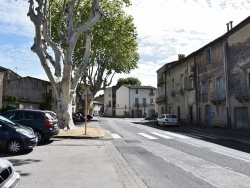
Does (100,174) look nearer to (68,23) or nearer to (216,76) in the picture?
(68,23)

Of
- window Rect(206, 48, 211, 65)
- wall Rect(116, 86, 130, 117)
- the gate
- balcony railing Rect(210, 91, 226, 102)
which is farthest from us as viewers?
wall Rect(116, 86, 130, 117)

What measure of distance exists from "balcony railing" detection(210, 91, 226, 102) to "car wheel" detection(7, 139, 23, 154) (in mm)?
20277

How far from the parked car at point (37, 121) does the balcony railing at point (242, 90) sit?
15.5 meters

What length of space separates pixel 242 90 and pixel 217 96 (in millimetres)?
4448

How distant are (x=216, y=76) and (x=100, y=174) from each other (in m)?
23.0

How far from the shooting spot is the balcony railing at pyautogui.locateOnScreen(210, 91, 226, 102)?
27.0 m

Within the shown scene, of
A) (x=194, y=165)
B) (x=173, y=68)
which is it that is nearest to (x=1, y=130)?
(x=194, y=165)

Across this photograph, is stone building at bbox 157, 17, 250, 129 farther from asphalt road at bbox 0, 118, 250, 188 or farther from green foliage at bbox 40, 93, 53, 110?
green foliage at bbox 40, 93, 53, 110

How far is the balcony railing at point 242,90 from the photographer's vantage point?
75.4 feet

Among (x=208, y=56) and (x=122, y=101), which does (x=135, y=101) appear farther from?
(x=208, y=56)

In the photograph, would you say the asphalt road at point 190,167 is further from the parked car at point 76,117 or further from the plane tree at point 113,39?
the parked car at point 76,117

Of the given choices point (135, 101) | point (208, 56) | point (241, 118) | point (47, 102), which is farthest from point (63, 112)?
point (135, 101)

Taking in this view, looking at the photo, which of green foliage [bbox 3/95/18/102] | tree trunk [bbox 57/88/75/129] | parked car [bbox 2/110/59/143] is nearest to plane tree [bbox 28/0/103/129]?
tree trunk [bbox 57/88/75/129]

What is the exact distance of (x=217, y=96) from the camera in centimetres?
2802
